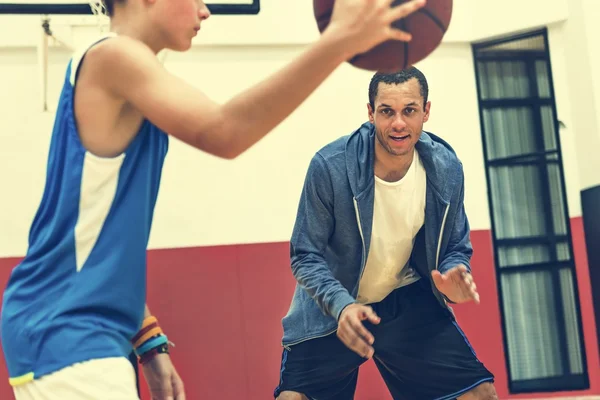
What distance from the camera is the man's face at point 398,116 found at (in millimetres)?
3256

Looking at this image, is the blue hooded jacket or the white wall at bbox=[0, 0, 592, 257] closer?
the blue hooded jacket

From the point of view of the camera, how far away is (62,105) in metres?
1.58

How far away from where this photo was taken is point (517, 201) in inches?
219

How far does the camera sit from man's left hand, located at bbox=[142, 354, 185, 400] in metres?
1.85

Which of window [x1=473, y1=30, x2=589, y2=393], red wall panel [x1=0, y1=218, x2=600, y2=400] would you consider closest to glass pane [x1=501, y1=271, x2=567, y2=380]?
window [x1=473, y1=30, x2=589, y2=393]

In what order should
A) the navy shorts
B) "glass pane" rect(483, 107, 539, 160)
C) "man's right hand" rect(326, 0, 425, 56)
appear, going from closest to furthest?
"man's right hand" rect(326, 0, 425, 56), the navy shorts, "glass pane" rect(483, 107, 539, 160)

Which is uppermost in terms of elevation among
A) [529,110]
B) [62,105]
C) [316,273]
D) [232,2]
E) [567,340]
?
[232,2]

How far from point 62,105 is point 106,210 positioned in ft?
0.76

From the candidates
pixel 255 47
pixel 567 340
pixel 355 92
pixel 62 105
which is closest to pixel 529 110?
pixel 355 92

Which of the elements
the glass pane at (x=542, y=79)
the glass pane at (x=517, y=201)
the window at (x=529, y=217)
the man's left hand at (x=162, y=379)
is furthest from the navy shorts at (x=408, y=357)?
the glass pane at (x=542, y=79)

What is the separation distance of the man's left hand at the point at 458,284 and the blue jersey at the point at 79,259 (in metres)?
1.47

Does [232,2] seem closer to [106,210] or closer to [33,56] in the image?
[33,56]

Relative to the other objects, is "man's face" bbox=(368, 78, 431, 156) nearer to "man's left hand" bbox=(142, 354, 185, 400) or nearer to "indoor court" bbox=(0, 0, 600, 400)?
"man's left hand" bbox=(142, 354, 185, 400)

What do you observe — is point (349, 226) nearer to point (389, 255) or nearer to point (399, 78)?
point (389, 255)
